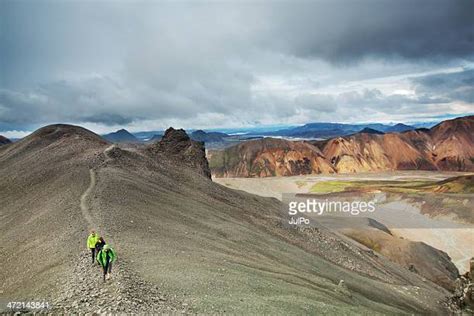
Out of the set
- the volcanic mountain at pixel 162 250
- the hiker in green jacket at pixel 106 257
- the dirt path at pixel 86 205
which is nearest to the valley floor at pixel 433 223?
the volcanic mountain at pixel 162 250

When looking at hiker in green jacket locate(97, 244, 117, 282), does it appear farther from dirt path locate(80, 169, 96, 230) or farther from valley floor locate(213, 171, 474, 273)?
valley floor locate(213, 171, 474, 273)

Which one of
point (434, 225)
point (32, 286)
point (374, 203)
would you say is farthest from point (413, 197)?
point (32, 286)

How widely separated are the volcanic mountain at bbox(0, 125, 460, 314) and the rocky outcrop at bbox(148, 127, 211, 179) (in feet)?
39.7

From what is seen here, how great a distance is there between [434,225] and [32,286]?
371 feet

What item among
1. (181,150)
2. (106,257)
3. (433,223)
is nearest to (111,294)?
(106,257)

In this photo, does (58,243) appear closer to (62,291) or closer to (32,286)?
(32,286)

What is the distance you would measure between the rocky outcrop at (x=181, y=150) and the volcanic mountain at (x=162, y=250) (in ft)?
39.7

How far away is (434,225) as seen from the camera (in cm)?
11631

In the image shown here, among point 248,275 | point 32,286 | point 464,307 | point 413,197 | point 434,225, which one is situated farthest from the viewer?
point 413,197

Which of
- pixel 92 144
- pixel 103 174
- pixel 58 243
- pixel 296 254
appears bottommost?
pixel 296 254

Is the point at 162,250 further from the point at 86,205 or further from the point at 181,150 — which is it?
the point at 181,150

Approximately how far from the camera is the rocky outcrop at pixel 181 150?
9312cm

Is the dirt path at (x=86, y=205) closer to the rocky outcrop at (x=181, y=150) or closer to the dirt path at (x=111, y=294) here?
the dirt path at (x=111, y=294)

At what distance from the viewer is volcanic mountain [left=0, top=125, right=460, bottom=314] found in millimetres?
24141
